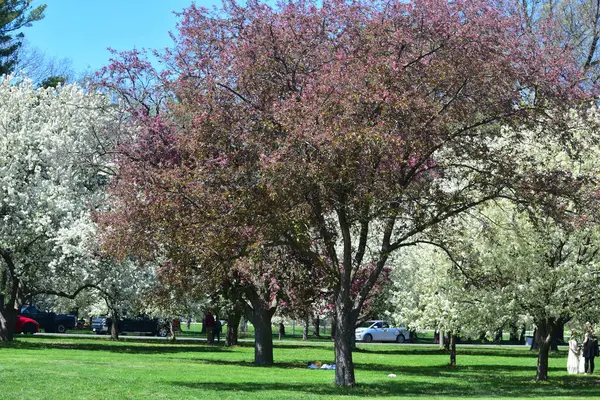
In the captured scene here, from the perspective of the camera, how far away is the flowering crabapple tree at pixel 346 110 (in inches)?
727

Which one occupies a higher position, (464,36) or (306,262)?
(464,36)

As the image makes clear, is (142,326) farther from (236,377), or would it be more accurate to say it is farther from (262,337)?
(236,377)

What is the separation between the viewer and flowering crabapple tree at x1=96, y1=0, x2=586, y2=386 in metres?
18.5

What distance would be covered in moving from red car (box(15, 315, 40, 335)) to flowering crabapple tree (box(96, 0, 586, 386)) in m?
31.6

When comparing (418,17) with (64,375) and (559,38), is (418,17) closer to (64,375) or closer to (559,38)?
(559,38)

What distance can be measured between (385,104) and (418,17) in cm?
246

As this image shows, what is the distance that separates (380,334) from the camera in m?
60.6

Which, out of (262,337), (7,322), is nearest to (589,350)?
(262,337)

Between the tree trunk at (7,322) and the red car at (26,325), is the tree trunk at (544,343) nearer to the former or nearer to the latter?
the tree trunk at (7,322)

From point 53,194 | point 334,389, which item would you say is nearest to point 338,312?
point 334,389

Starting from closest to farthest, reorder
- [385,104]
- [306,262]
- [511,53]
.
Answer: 1. [385,104]
2. [511,53]
3. [306,262]

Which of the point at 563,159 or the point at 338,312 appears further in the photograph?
the point at 563,159

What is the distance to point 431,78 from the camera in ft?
63.6

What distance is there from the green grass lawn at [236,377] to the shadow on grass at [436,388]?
0.9 inches
